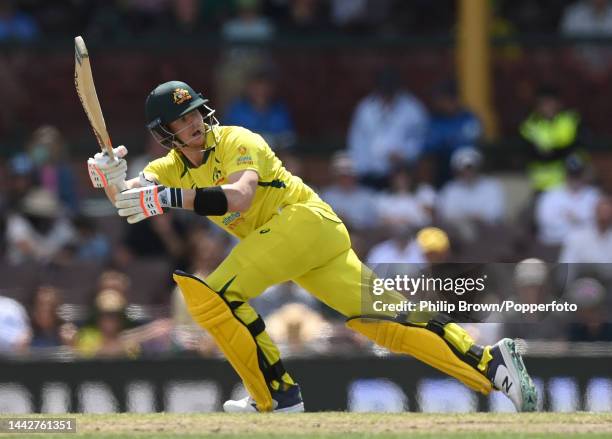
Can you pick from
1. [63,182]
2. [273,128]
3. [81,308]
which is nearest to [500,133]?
[273,128]

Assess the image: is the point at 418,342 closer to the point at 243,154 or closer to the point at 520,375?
the point at 520,375

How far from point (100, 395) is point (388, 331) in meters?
2.74

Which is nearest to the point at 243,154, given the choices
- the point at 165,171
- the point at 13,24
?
the point at 165,171

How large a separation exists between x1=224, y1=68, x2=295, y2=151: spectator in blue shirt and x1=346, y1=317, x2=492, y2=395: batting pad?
5.34m

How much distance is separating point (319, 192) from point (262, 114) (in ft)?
2.80

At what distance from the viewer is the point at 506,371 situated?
8.59 metres

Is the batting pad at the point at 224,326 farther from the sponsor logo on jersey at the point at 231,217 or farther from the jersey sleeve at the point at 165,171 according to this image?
the jersey sleeve at the point at 165,171

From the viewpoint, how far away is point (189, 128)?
27.3 feet

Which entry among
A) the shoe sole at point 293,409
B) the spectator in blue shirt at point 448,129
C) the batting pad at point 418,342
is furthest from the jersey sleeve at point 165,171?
the spectator in blue shirt at point 448,129

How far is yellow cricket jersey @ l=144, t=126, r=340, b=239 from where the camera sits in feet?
27.3

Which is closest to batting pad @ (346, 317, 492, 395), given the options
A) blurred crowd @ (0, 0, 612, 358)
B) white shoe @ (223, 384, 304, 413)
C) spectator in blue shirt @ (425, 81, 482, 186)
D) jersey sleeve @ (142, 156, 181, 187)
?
white shoe @ (223, 384, 304, 413)

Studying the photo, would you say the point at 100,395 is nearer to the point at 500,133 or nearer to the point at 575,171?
the point at 575,171

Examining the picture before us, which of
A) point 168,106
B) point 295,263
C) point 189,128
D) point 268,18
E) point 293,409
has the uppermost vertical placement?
point 268,18

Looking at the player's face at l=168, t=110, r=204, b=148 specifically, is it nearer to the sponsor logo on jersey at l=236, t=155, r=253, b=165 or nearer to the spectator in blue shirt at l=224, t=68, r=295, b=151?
the sponsor logo on jersey at l=236, t=155, r=253, b=165
